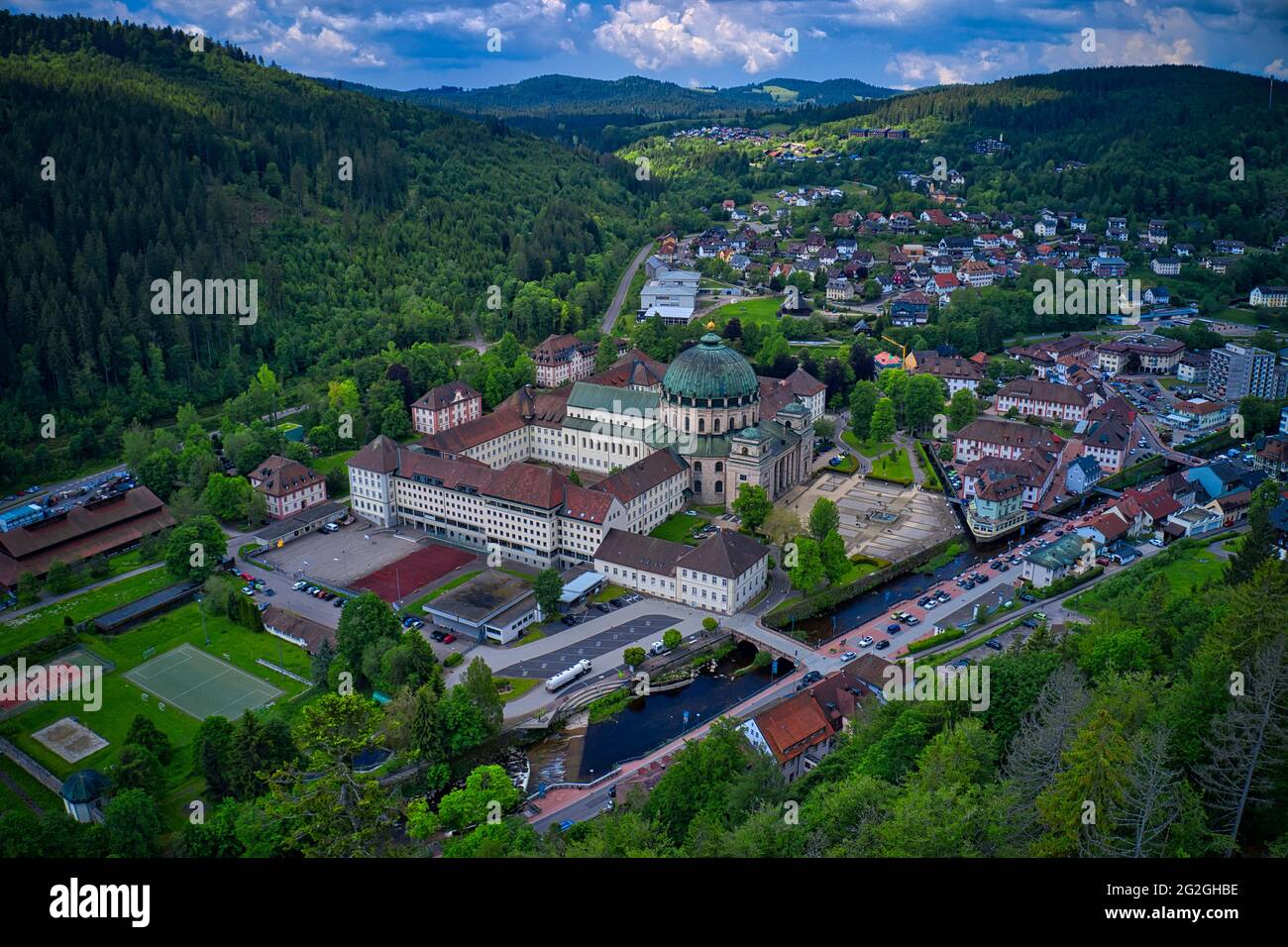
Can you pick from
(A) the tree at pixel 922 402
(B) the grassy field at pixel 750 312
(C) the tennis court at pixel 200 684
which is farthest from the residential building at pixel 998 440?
(C) the tennis court at pixel 200 684

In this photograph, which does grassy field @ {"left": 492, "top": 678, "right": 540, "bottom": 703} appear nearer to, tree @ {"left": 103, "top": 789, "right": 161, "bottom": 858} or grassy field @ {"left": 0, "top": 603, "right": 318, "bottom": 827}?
grassy field @ {"left": 0, "top": 603, "right": 318, "bottom": 827}

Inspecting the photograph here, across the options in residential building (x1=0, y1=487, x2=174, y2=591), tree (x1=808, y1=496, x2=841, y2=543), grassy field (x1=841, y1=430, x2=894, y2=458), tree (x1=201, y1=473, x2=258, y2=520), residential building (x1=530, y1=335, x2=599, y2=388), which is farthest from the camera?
residential building (x1=530, y1=335, x2=599, y2=388)

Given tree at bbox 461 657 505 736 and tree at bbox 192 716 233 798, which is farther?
tree at bbox 461 657 505 736

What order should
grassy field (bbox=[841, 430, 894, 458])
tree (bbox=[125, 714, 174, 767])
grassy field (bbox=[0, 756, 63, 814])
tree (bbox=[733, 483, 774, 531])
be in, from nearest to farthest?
1. grassy field (bbox=[0, 756, 63, 814])
2. tree (bbox=[125, 714, 174, 767])
3. tree (bbox=[733, 483, 774, 531])
4. grassy field (bbox=[841, 430, 894, 458])

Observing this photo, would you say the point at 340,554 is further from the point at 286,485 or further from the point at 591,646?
the point at 591,646

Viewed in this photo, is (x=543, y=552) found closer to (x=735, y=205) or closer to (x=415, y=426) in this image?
(x=415, y=426)

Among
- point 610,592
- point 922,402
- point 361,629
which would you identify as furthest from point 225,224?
point 361,629

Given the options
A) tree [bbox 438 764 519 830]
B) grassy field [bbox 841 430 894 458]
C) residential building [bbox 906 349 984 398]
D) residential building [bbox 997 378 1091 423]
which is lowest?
tree [bbox 438 764 519 830]

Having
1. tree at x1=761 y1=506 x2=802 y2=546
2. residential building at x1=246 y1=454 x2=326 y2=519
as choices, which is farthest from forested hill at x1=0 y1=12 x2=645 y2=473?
tree at x1=761 y1=506 x2=802 y2=546

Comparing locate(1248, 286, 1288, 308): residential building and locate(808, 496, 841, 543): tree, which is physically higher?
locate(1248, 286, 1288, 308): residential building
